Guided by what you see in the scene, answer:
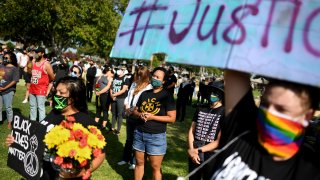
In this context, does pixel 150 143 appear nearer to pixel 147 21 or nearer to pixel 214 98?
pixel 214 98

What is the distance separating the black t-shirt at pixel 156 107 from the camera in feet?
16.1

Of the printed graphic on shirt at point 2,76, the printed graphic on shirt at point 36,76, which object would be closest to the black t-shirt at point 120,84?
the printed graphic on shirt at point 36,76

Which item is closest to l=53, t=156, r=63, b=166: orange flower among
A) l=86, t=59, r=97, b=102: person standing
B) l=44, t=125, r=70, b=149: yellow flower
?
l=44, t=125, r=70, b=149: yellow flower

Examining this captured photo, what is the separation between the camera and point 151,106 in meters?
4.95

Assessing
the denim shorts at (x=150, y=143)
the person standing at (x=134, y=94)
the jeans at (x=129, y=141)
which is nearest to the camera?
→ the denim shorts at (x=150, y=143)

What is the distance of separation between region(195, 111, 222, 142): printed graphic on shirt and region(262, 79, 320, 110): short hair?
8.20 feet

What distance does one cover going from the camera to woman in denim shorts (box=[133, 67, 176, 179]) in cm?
487

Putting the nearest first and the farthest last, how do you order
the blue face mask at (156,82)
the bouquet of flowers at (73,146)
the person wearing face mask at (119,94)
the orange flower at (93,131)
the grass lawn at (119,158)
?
the bouquet of flowers at (73,146)
the orange flower at (93,131)
the blue face mask at (156,82)
the grass lawn at (119,158)
the person wearing face mask at (119,94)

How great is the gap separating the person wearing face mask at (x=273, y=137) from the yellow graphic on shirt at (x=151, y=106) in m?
2.95

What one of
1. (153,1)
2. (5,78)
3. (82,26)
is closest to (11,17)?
(82,26)

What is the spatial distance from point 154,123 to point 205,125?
0.82 m

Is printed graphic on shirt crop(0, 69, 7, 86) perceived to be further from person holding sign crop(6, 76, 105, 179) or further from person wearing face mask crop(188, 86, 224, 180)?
person wearing face mask crop(188, 86, 224, 180)

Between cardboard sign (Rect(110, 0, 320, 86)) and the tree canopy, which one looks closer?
cardboard sign (Rect(110, 0, 320, 86))

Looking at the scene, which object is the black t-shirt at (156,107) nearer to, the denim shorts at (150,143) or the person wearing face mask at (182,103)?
the denim shorts at (150,143)
